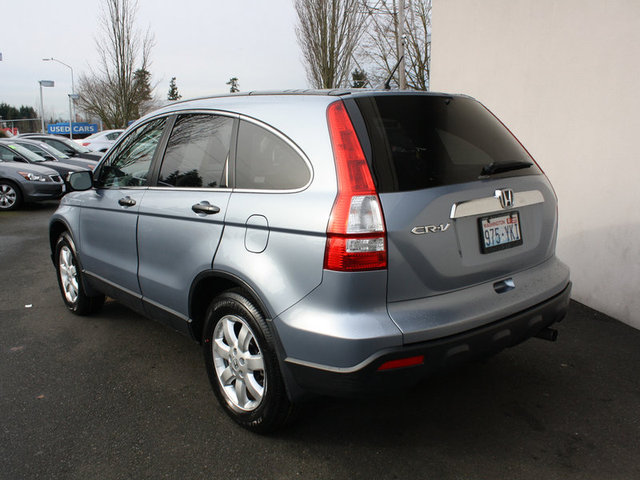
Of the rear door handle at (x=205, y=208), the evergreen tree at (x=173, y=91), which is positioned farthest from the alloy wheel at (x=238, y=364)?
the evergreen tree at (x=173, y=91)

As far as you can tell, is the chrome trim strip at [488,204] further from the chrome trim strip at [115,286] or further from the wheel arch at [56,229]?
the wheel arch at [56,229]

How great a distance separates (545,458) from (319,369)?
3.96 ft

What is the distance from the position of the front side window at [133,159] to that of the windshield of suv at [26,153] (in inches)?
418

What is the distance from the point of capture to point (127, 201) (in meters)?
3.49

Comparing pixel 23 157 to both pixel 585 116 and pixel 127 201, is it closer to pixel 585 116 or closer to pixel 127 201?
pixel 127 201

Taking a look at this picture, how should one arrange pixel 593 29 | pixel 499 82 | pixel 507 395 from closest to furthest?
pixel 507 395 < pixel 593 29 < pixel 499 82

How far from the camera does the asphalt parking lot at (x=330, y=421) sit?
2.47m

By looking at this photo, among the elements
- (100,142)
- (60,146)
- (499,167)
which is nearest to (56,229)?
(499,167)

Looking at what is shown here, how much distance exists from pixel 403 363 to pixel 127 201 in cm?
224

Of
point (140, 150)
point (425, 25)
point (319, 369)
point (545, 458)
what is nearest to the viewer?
point (319, 369)

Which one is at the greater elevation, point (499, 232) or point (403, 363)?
point (499, 232)

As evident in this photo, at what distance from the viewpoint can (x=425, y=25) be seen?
81.4 feet

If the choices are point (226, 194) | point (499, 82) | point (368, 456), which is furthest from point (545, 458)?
point (499, 82)

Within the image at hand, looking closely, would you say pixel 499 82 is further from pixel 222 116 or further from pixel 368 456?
pixel 368 456
